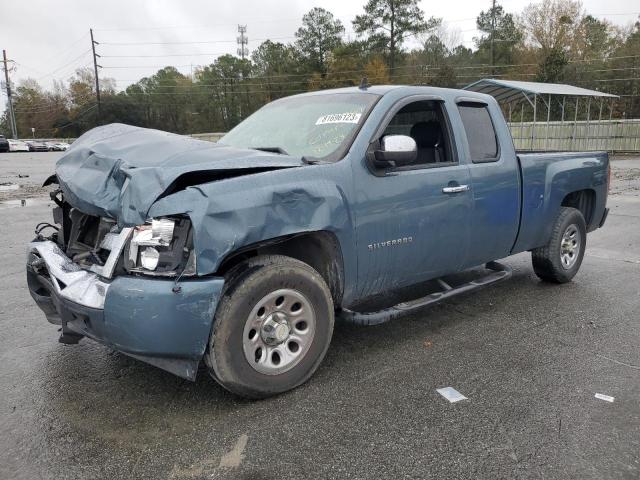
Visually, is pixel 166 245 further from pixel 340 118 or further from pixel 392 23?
pixel 392 23

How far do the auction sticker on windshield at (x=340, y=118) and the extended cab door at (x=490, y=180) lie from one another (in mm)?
1053

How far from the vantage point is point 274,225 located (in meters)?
2.95

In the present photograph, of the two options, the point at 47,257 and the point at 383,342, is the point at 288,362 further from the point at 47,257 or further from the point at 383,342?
the point at 47,257

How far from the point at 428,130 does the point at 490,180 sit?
0.67 metres

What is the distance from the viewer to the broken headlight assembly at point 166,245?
2.73 m

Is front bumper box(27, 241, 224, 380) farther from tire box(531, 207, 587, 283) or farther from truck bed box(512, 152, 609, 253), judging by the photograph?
tire box(531, 207, 587, 283)

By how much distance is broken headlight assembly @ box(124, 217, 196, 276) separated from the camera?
2730 mm

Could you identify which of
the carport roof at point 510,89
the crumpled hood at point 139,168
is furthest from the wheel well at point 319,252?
the carport roof at point 510,89

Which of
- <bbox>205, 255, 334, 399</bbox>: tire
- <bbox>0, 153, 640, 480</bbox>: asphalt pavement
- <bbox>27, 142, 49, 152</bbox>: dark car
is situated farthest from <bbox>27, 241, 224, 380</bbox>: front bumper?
<bbox>27, 142, 49, 152</bbox>: dark car

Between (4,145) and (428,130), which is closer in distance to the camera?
(428,130)

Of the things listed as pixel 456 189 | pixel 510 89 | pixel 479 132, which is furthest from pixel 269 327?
pixel 510 89

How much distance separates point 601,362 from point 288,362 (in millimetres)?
2248

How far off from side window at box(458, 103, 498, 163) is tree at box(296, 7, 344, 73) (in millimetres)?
66088

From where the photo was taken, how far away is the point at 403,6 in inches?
2356
